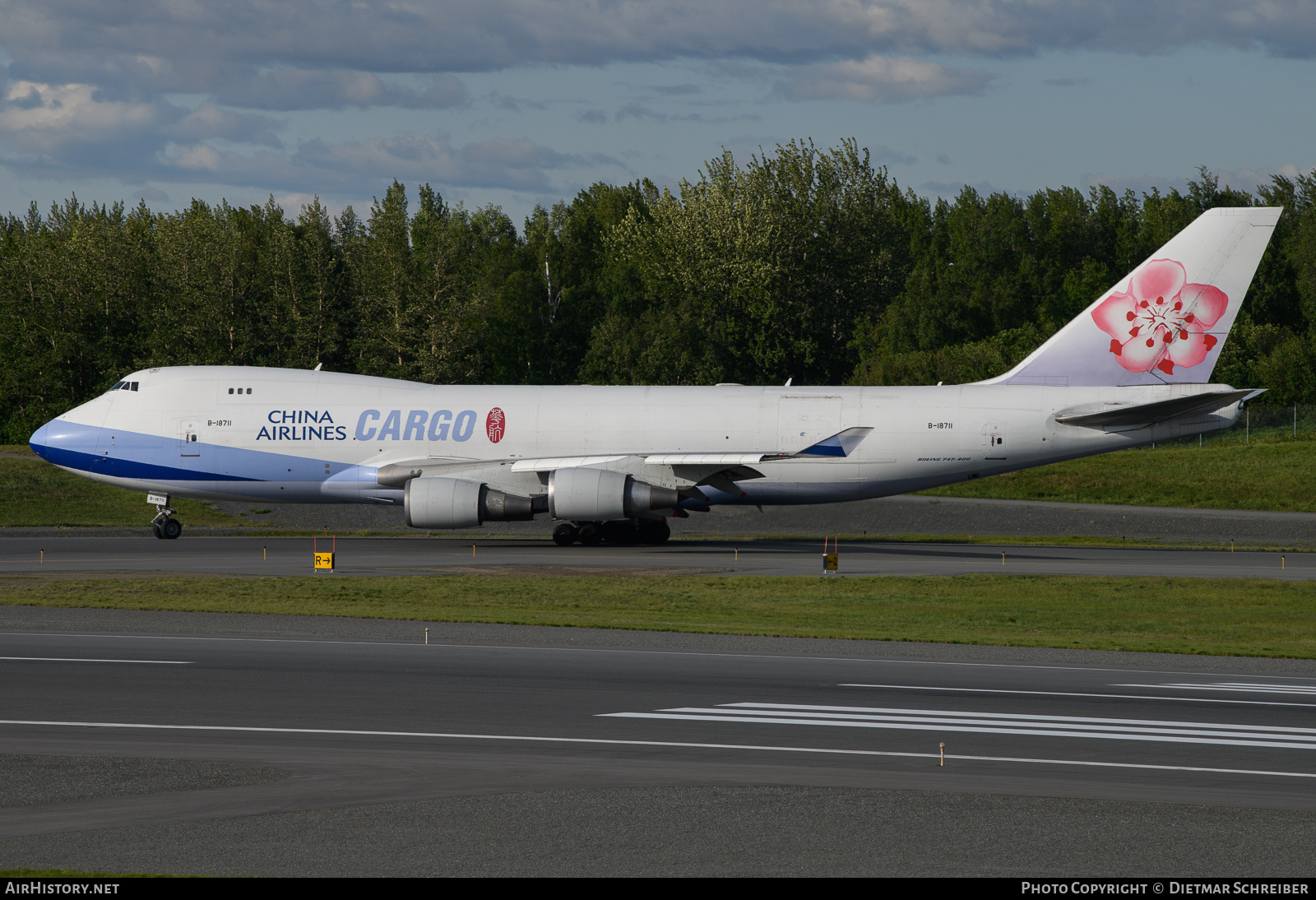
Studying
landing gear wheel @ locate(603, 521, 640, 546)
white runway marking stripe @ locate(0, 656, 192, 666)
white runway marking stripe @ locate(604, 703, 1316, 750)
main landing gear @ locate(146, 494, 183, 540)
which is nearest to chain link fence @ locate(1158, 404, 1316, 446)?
landing gear wheel @ locate(603, 521, 640, 546)

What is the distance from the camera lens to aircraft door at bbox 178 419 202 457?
36969 millimetres

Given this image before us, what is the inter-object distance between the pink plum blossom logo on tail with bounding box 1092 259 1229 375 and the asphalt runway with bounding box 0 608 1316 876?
62.9ft

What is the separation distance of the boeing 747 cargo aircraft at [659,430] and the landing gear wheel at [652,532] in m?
0.05

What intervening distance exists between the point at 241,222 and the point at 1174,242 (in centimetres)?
10178

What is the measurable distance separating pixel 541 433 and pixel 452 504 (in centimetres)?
395

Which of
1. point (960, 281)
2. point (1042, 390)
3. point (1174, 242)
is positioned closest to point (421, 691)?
point (1042, 390)

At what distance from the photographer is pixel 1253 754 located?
11547 mm

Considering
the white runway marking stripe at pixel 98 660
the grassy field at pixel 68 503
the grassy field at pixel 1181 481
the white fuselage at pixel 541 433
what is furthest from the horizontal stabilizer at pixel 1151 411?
the grassy field at pixel 68 503

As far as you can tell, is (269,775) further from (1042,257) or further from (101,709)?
(1042,257)

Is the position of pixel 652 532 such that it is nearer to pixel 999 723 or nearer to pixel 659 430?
pixel 659 430

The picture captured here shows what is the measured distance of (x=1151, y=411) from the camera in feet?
110

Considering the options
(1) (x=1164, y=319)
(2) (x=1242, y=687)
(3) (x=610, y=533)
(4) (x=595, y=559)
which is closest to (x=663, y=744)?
(2) (x=1242, y=687)

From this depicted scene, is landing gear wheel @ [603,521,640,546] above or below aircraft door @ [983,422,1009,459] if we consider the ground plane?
below

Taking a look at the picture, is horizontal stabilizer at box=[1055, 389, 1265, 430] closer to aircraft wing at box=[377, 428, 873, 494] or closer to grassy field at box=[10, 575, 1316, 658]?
aircraft wing at box=[377, 428, 873, 494]
